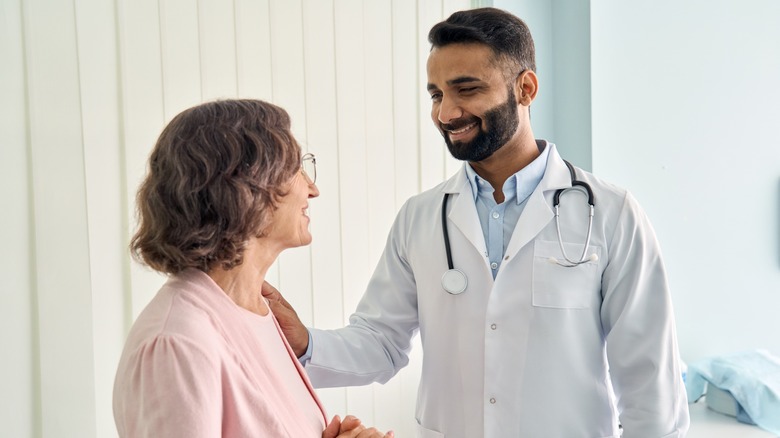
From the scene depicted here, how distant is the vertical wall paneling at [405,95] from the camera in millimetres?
2230

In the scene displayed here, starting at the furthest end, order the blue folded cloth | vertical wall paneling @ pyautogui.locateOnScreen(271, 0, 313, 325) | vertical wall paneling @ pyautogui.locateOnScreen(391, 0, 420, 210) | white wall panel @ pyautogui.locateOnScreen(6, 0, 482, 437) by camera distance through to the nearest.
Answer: the blue folded cloth → vertical wall paneling @ pyautogui.locateOnScreen(391, 0, 420, 210) → vertical wall paneling @ pyautogui.locateOnScreen(271, 0, 313, 325) → white wall panel @ pyautogui.locateOnScreen(6, 0, 482, 437)

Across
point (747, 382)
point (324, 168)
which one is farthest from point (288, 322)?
point (747, 382)

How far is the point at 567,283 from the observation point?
4.85 ft

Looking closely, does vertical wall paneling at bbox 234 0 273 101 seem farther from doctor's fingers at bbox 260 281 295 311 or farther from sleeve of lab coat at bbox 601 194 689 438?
sleeve of lab coat at bbox 601 194 689 438

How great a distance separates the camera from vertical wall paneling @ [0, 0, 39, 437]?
59.7 inches

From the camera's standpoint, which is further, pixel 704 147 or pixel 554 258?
pixel 704 147

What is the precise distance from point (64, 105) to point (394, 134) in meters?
0.98

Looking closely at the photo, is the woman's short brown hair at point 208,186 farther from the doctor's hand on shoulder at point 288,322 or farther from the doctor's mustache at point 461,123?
the doctor's mustache at point 461,123

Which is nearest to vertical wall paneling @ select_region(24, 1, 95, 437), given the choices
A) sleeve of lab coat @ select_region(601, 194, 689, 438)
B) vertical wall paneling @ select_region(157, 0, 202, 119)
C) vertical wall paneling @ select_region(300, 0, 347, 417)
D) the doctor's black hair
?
vertical wall paneling @ select_region(157, 0, 202, 119)

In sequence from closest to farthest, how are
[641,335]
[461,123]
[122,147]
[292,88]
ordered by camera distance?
[641,335], [461,123], [122,147], [292,88]

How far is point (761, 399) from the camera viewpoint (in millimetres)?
2354

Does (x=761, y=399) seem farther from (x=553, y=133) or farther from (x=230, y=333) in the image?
(x=230, y=333)

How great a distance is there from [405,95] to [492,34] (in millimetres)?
692

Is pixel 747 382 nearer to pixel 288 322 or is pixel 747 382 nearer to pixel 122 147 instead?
pixel 288 322
